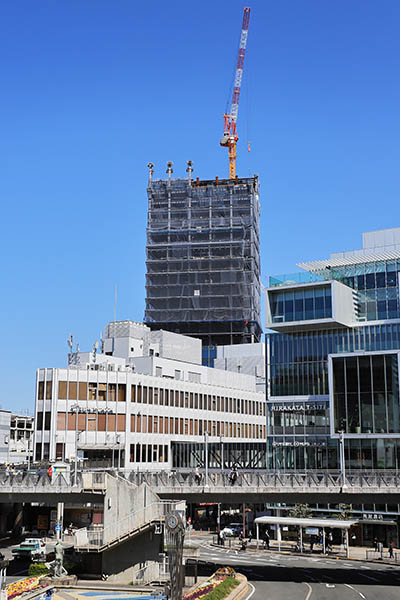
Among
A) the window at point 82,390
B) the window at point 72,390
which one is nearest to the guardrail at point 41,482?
the window at point 72,390

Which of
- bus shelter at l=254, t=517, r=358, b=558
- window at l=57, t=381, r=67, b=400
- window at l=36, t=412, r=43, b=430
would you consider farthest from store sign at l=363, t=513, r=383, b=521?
window at l=36, t=412, r=43, b=430

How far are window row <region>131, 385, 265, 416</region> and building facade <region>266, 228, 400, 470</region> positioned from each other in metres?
19.3

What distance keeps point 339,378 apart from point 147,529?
40.7m

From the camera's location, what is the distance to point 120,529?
56.9m

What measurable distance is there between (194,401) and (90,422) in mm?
23976

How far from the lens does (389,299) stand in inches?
3780

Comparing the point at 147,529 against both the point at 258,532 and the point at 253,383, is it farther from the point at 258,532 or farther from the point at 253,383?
the point at 253,383

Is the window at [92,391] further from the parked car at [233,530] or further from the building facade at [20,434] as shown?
the building facade at [20,434]

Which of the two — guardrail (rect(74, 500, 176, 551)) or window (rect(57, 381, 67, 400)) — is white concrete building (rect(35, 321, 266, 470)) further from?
guardrail (rect(74, 500, 176, 551))

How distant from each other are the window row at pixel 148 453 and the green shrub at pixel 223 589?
46411 millimetres

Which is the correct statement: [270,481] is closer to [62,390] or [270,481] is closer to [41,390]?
[62,390]

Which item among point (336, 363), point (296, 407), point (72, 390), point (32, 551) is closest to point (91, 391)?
point (72, 390)

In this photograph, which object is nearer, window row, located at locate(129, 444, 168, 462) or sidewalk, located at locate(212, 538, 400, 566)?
sidewalk, located at locate(212, 538, 400, 566)

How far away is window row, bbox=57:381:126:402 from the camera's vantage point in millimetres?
101250
